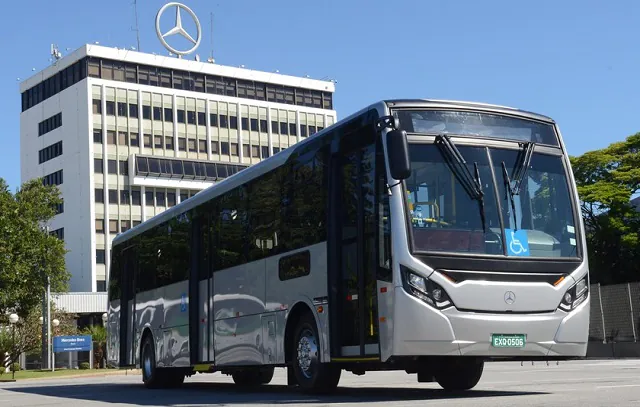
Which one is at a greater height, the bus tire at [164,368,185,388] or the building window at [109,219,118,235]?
the building window at [109,219,118,235]

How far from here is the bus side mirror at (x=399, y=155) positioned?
506 inches

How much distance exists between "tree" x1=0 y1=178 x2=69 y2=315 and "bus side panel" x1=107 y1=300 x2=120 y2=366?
1192 inches

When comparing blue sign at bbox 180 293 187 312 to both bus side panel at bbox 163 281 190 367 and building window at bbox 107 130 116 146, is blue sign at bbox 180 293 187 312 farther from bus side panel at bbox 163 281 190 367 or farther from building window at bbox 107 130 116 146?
building window at bbox 107 130 116 146

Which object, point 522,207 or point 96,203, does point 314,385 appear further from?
point 96,203

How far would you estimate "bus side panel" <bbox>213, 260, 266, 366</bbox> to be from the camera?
16844 millimetres

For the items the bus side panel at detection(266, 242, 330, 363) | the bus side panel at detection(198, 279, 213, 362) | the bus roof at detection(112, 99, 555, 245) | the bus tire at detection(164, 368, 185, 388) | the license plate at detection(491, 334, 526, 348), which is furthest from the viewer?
the bus tire at detection(164, 368, 185, 388)

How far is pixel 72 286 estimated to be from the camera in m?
91.6

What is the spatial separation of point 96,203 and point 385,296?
81342 mm

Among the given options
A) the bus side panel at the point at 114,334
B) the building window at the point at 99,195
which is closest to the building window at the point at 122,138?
the building window at the point at 99,195

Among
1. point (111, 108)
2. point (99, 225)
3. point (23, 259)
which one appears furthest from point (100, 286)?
point (23, 259)

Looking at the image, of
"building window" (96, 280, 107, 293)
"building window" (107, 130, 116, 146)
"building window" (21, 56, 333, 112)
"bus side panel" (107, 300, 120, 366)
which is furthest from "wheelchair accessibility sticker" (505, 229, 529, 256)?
"building window" (107, 130, 116, 146)

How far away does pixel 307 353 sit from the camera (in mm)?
15117

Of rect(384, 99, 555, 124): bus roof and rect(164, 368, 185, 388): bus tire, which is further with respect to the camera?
rect(164, 368, 185, 388): bus tire

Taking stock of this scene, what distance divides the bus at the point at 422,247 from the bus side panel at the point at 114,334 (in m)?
9.36
